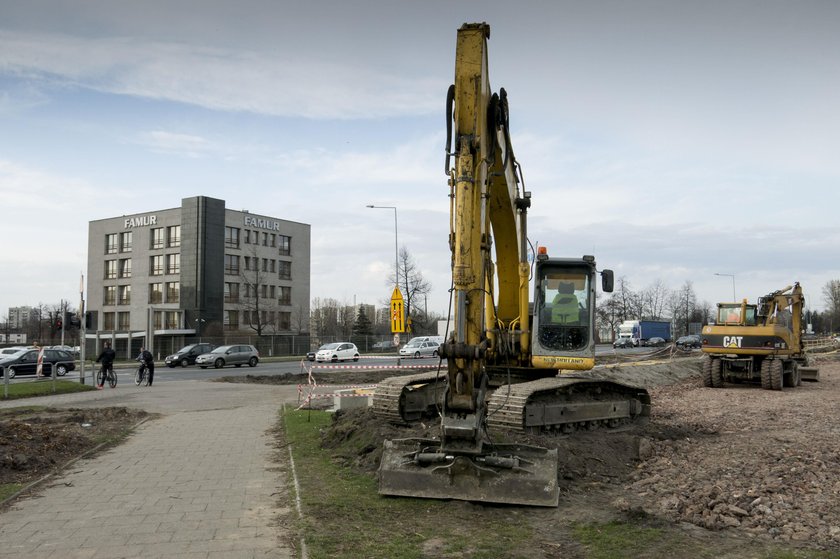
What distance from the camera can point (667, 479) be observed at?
830 centimetres

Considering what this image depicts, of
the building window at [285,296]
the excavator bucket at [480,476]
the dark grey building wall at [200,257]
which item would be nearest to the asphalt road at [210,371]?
the excavator bucket at [480,476]

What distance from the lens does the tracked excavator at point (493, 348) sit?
6965 mm

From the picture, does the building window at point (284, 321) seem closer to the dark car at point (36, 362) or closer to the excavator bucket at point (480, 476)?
the dark car at point (36, 362)

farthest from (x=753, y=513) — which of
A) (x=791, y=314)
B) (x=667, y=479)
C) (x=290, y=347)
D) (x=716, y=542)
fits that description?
(x=290, y=347)

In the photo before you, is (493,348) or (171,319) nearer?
(493,348)

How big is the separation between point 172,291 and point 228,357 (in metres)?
31.0

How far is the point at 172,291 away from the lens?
69.5m

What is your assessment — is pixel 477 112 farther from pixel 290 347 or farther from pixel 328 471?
pixel 290 347

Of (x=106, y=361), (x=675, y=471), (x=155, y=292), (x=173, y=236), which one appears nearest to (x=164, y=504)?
(x=675, y=471)

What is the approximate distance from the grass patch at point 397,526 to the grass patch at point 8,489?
3.21 m

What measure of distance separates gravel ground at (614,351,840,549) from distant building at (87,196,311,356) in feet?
185

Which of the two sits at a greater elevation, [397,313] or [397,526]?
[397,313]

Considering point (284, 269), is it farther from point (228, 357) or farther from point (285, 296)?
point (228, 357)

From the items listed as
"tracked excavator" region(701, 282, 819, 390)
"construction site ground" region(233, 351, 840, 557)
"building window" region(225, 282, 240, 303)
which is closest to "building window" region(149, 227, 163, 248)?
"building window" region(225, 282, 240, 303)
